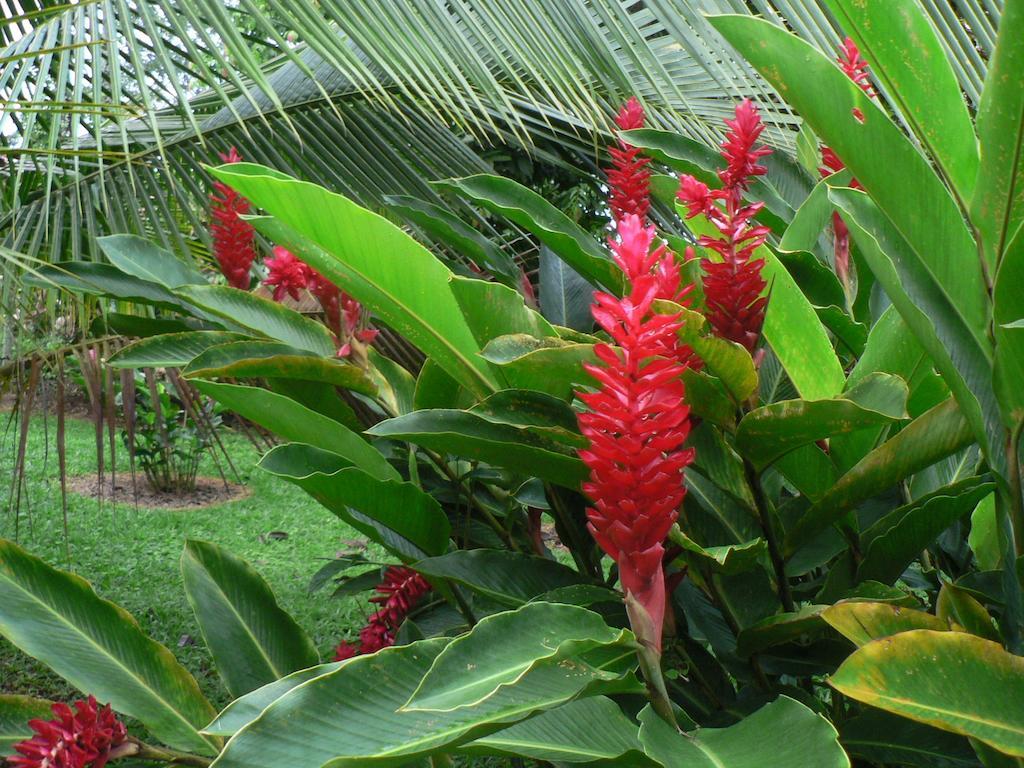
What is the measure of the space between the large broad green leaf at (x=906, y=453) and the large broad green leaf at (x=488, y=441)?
0.25 m

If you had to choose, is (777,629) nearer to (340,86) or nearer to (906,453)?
(906,453)

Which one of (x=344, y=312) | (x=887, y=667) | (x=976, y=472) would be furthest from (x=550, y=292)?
(x=887, y=667)

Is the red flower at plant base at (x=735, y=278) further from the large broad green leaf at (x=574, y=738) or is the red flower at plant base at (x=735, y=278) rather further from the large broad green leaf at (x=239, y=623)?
the large broad green leaf at (x=239, y=623)

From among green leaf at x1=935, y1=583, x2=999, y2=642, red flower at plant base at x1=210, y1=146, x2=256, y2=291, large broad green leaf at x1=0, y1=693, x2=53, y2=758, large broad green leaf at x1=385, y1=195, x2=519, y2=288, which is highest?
red flower at plant base at x1=210, y1=146, x2=256, y2=291

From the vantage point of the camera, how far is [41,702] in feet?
3.53

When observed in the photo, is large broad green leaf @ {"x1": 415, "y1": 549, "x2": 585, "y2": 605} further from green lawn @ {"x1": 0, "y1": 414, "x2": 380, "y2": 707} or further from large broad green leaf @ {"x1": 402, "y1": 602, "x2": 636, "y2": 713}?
green lawn @ {"x1": 0, "y1": 414, "x2": 380, "y2": 707}

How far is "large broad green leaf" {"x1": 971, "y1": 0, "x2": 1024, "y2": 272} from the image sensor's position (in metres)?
0.68

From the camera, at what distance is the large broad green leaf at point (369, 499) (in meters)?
0.89

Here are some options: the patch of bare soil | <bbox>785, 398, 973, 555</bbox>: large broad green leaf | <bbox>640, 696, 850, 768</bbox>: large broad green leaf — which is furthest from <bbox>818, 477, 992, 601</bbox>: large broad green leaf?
the patch of bare soil

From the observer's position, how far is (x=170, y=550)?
5164mm

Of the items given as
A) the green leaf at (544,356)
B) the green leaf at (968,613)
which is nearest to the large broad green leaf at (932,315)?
the green leaf at (968,613)

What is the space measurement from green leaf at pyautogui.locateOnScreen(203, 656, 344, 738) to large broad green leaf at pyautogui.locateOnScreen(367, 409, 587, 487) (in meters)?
0.22

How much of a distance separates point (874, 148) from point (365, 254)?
0.47m

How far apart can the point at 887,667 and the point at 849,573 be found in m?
0.35
